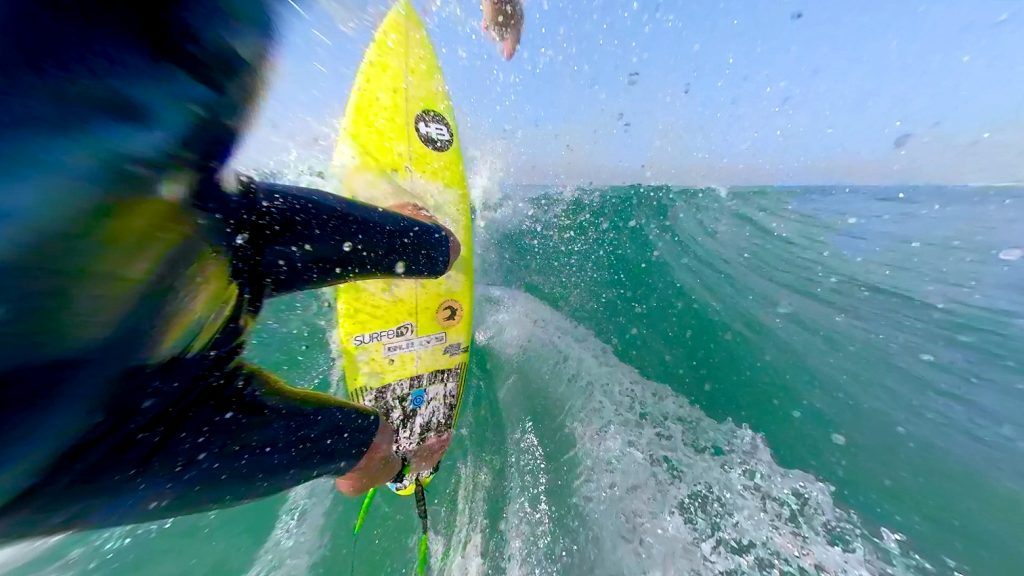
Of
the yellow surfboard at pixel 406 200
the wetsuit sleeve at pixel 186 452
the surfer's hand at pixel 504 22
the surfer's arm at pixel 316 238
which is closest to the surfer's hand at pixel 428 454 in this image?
the yellow surfboard at pixel 406 200

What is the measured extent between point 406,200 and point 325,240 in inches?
65.5

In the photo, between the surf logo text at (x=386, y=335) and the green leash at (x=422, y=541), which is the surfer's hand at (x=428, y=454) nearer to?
the green leash at (x=422, y=541)

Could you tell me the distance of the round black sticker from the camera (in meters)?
3.13

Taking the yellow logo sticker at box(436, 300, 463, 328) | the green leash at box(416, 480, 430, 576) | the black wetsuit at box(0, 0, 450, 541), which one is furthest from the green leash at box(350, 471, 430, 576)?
the black wetsuit at box(0, 0, 450, 541)

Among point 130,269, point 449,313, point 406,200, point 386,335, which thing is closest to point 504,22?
point 406,200

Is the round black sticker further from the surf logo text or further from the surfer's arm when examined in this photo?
the surfer's arm

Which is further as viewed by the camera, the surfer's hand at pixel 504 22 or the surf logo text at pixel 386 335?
the surf logo text at pixel 386 335

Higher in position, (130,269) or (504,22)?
(504,22)

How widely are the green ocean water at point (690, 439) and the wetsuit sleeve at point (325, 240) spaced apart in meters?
1.43

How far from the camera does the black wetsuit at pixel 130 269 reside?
50 centimetres

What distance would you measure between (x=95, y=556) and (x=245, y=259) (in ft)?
7.35

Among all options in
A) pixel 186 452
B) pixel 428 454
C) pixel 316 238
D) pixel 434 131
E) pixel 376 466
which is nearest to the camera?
pixel 186 452

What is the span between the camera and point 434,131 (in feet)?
10.4

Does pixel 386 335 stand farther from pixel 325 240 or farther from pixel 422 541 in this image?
pixel 325 240
